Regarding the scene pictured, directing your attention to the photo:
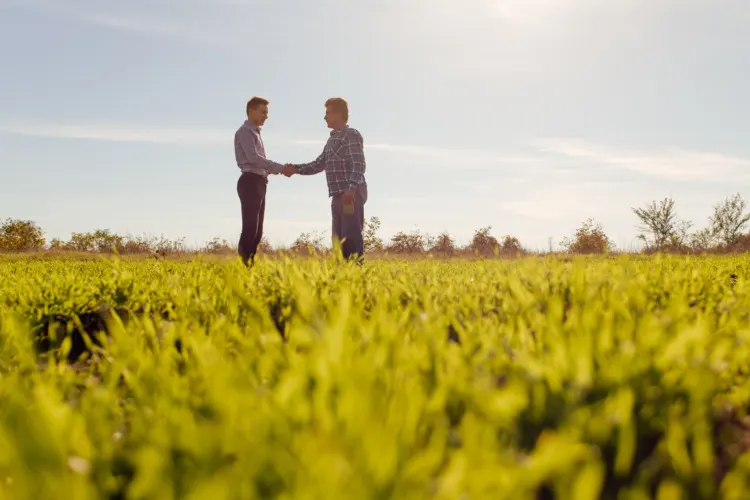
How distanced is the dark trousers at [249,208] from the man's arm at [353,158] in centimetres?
122

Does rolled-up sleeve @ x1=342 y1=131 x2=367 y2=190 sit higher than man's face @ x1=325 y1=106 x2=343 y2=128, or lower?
lower

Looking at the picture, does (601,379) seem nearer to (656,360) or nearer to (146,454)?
(656,360)

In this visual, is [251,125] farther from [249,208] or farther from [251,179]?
[249,208]

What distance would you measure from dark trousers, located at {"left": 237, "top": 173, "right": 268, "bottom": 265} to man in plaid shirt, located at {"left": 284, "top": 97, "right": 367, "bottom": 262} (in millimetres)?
939

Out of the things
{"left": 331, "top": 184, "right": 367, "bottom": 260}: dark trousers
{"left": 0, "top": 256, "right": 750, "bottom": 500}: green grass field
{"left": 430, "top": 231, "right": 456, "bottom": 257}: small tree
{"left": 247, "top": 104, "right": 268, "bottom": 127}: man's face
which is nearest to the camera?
{"left": 0, "top": 256, "right": 750, "bottom": 500}: green grass field

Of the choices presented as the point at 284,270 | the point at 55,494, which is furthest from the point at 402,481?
the point at 284,270

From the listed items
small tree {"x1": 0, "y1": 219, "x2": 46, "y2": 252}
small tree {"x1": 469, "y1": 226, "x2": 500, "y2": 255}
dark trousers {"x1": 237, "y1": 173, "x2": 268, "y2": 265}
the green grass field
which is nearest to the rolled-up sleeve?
dark trousers {"x1": 237, "y1": 173, "x2": 268, "y2": 265}

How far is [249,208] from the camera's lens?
25.6 ft

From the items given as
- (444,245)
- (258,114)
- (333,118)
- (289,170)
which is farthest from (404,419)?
(444,245)

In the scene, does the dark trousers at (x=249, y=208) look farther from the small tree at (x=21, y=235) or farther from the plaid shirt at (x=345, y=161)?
the small tree at (x=21, y=235)

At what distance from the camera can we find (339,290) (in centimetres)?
358

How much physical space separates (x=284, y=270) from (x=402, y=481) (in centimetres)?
310

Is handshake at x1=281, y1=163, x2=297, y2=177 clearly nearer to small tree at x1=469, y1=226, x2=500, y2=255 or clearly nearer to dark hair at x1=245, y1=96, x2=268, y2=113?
dark hair at x1=245, y1=96, x2=268, y2=113

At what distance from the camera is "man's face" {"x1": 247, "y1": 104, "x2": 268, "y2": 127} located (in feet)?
26.6
